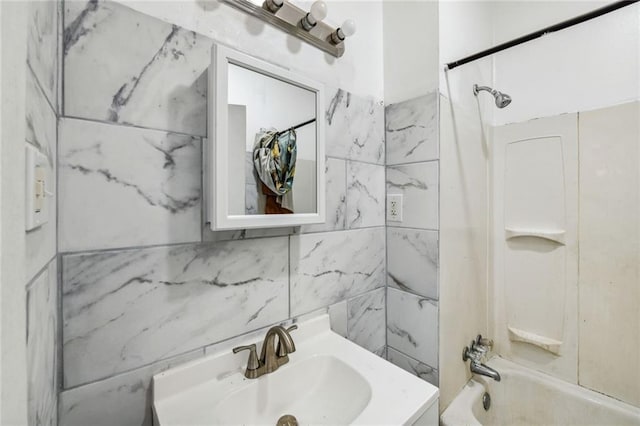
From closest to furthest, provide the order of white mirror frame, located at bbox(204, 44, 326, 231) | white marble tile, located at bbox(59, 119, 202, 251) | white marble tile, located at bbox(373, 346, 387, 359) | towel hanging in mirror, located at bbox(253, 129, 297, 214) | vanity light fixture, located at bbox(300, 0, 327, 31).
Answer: white marble tile, located at bbox(59, 119, 202, 251)
white mirror frame, located at bbox(204, 44, 326, 231)
towel hanging in mirror, located at bbox(253, 129, 297, 214)
vanity light fixture, located at bbox(300, 0, 327, 31)
white marble tile, located at bbox(373, 346, 387, 359)

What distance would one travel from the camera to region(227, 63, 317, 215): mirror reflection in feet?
2.61

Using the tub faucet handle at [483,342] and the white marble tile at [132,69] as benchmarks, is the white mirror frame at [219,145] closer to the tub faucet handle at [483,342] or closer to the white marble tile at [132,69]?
the white marble tile at [132,69]

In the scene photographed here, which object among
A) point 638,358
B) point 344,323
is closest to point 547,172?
point 638,358

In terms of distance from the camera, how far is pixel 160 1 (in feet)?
2.40

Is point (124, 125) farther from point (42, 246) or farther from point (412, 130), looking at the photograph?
point (412, 130)

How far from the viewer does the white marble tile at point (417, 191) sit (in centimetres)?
117

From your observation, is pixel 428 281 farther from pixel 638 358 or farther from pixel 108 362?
pixel 108 362

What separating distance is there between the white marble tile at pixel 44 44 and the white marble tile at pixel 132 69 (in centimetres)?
4

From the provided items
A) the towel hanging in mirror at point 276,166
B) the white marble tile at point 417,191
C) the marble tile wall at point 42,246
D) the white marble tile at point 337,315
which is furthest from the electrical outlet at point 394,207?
the marble tile wall at point 42,246

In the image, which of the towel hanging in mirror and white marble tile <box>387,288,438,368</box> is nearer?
the towel hanging in mirror

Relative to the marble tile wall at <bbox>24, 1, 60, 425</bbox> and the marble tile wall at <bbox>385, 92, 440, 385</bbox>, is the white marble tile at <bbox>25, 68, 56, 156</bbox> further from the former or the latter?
the marble tile wall at <bbox>385, 92, 440, 385</bbox>

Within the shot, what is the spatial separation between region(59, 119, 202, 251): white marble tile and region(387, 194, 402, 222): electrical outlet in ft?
2.91

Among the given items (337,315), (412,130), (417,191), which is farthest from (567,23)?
(337,315)

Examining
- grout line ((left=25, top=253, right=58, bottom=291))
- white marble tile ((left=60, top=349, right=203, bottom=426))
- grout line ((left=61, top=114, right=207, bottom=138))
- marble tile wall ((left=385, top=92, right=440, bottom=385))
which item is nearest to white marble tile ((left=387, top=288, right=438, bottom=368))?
marble tile wall ((left=385, top=92, right=440, bottom=385))
